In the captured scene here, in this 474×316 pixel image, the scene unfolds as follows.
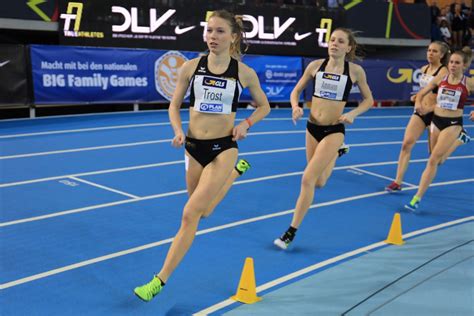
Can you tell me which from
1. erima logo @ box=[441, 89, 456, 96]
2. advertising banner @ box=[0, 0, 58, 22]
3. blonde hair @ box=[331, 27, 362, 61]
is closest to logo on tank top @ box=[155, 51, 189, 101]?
advertising banner @ box=[0, 0, 58, 22]

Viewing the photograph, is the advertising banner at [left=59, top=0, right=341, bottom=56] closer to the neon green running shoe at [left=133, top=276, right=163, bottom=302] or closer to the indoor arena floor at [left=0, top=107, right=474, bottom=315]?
the indoor arena floor at [left=0, top=107, right=474, bottom=315]

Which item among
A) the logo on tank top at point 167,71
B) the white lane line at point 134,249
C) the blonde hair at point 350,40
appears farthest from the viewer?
the logo on tank top at point 167,71

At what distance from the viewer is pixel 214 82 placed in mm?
4395

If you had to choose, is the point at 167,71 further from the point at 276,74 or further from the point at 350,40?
the point at 350,40

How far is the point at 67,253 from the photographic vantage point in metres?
5.34

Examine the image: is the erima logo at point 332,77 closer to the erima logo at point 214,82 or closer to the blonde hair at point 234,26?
the blonde hair at point 234,26

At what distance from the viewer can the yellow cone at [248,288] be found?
4.34m

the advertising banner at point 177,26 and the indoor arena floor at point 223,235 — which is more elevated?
the advertising banner at point 177,26

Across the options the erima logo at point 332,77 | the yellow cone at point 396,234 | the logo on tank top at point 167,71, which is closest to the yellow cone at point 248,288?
the yellow cone at point 396,234

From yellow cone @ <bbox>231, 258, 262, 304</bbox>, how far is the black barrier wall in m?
10.5

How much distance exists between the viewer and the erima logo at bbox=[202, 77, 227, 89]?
14.4 ft

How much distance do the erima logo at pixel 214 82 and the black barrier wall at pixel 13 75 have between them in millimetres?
10134

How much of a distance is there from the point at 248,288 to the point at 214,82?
1.74 metres

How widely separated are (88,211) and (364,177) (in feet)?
16.2
